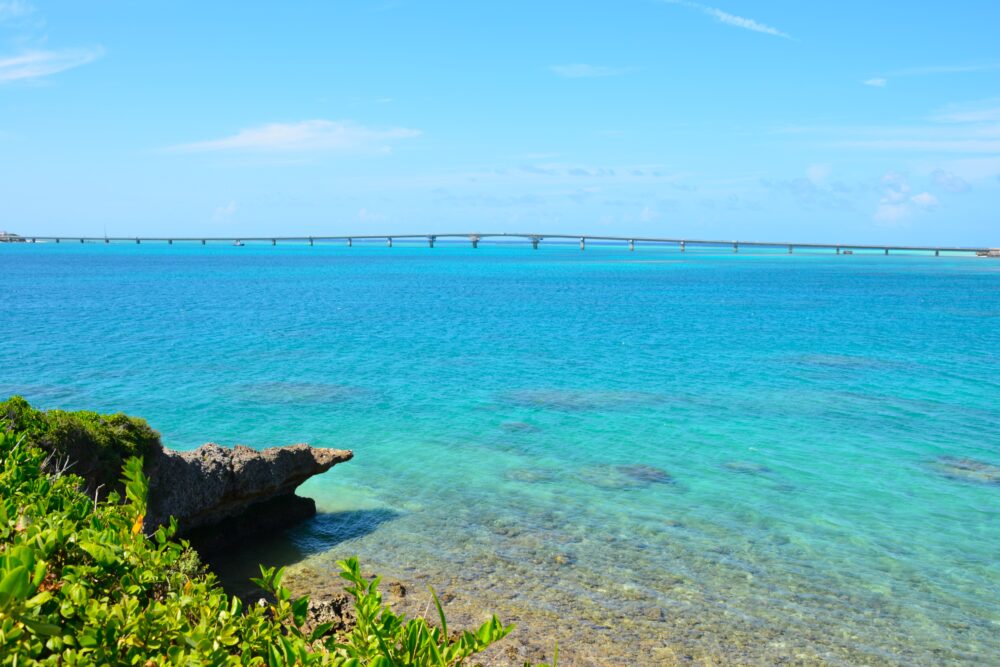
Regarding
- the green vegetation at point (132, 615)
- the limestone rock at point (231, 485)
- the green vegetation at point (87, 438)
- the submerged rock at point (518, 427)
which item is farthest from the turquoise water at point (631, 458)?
the green vegetation at point (132, 615)

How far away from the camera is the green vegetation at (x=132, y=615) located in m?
3.17

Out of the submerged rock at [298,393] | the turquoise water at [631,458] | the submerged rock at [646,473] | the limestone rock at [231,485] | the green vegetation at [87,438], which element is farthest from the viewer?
the submerged rock at [298,393]

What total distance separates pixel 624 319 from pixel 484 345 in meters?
18.9

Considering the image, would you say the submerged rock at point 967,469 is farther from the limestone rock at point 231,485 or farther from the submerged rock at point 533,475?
the limestone rock at point 231,485

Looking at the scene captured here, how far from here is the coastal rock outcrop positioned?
13117mm

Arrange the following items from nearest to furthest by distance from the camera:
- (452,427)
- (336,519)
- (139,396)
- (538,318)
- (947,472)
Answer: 1. (336,519)
2. (947,472)
3. (452,427)
4. (139,396)
5. (538,318)

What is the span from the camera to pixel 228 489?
1402 centimetres

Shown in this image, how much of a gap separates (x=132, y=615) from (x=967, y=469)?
2124cm

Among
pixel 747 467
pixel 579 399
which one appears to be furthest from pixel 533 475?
pixel 579 399

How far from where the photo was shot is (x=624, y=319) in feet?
188

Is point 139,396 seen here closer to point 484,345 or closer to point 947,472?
point 484,345

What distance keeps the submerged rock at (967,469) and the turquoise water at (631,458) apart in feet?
0.52

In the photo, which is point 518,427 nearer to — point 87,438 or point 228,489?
point 228,489

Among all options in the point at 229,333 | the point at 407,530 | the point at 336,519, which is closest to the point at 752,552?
the point at 407,530
